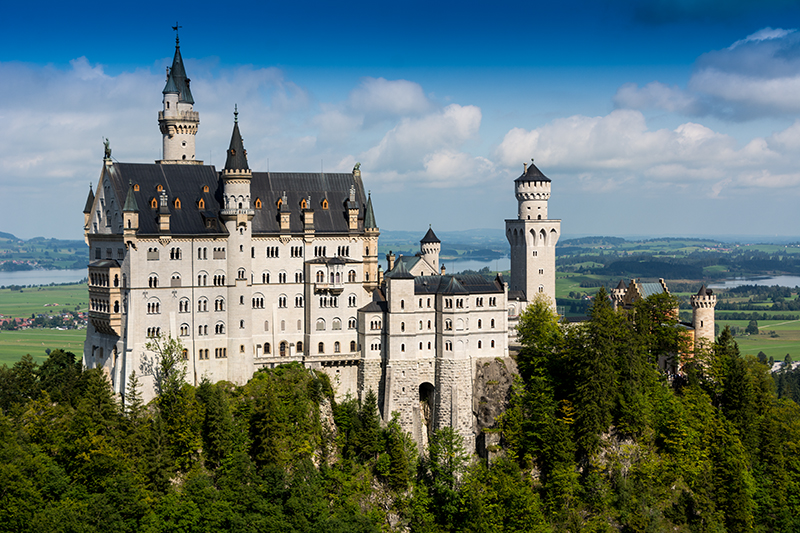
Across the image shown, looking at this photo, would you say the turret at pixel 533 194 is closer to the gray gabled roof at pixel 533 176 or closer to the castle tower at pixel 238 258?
the gray gabled roof at pixel 533 176

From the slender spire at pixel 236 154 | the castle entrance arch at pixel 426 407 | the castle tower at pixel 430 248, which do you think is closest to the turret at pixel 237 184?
the slender spire at pixel 236 154

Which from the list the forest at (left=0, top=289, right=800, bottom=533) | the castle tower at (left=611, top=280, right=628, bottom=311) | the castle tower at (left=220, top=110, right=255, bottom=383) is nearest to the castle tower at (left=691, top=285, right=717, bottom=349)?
the forest at (left=0, top=289, right=800, bottom=533)

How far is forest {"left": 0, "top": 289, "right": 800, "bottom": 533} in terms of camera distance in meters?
78.2

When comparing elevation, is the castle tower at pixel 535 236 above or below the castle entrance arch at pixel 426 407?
above

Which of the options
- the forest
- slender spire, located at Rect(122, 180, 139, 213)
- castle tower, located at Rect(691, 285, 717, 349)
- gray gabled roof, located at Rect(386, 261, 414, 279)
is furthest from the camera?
castle tower, located at Rect(691, 285, 717, 349)

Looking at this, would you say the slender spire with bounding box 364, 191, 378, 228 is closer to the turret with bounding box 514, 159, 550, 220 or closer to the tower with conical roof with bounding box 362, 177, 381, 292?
the tower with conical roof with bounding box 362, 177, 381, 292

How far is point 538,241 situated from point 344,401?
31985mm

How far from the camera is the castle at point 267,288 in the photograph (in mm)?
85562

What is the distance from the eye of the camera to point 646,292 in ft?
370

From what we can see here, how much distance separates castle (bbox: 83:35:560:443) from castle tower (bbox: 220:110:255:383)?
4.7 inches

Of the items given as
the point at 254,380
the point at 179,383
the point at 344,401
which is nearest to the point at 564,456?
the point at 344,401

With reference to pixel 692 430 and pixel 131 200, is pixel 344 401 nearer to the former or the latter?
pixel 131 200

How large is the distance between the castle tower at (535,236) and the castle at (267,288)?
626 centimetres

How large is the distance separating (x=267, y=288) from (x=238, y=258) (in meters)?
5.06
